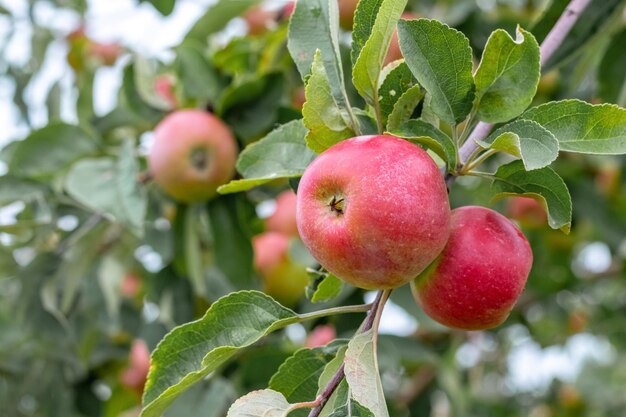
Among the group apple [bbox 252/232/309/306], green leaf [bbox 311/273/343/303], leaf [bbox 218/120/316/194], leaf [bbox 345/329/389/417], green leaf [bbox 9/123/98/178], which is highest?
leaf [bbox 218/120/316/194]

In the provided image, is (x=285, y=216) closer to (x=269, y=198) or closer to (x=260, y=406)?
(x=269, y=198)

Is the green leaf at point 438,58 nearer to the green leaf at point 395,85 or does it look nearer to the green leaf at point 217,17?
the green leaf at point 395,85

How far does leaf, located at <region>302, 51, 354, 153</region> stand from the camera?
31.1 inches

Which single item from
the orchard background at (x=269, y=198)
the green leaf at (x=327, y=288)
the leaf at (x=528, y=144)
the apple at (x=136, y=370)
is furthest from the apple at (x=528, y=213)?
the leaf at (x=528, y=144)

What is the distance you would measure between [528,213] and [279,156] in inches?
57.3

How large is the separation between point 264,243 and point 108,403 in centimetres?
71

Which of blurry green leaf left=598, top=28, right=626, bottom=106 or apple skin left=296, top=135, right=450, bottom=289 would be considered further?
blurry green leaf left=598, top=28, right=626, bottom=106

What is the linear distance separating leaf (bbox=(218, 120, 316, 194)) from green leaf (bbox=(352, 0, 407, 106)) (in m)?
0.11

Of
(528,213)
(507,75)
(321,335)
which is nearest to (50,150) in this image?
(321,335)

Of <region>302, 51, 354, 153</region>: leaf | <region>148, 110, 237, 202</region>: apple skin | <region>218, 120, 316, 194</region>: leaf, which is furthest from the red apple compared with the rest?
<region>302, 51, 354, 153</region>: leaf

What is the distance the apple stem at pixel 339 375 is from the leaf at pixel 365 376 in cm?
2

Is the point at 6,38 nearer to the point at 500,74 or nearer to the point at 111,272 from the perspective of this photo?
the point at 111,272

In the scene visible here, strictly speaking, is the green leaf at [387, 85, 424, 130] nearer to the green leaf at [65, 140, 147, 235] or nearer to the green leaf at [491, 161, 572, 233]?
the green leaf at [491, 161, 572, 233]

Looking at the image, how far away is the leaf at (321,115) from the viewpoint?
79 centimetres
